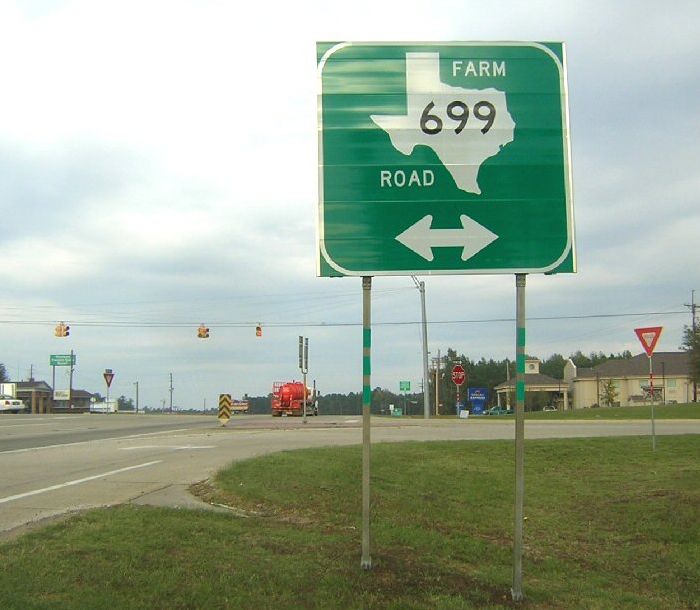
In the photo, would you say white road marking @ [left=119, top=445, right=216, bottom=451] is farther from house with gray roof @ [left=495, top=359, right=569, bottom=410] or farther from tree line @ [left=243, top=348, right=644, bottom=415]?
house with gray roof @ [left=495, top=359, right=569, bottom=410]

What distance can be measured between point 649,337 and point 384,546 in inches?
477

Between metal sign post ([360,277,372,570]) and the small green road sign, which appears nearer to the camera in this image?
metal sign post ([360,277,372,570])

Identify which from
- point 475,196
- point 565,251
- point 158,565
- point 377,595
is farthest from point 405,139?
point 158,565

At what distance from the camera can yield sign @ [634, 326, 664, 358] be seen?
16688 millimetres

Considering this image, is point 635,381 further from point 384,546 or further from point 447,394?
point 384,546

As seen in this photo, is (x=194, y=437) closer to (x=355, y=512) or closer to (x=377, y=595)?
(x=355, y=512)

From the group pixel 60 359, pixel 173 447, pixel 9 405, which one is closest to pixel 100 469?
pixel 173 447

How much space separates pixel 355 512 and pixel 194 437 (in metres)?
16.1

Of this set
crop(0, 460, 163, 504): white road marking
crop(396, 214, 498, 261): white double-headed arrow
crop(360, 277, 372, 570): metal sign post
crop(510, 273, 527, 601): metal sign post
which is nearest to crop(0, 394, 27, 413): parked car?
crop(0, 460, 163, 504): white road marking

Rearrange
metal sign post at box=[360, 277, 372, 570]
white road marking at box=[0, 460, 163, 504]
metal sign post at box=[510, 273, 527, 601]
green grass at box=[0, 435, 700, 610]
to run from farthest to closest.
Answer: white road marking at box=[0, 460, 163, 504], metal sign post at box=[360, 277, 372, 570], metal sign post at box=[510, 273, 527, 601], green grass at box=[0, 435, 700, 610]

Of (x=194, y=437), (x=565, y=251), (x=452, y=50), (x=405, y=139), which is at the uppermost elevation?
(x=452, y=50)

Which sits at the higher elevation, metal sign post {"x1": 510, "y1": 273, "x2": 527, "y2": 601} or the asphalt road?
metal sign post {"x1": 510, "y1": 273, "x2": 527, "y2": 601}

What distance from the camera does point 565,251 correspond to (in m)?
5.77

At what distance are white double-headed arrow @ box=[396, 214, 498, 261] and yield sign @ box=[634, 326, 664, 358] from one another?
12.4 meters
